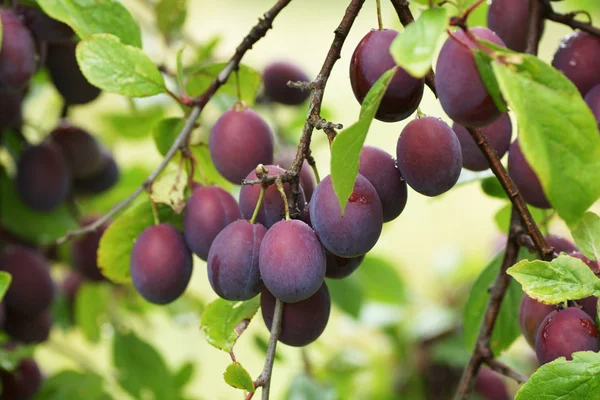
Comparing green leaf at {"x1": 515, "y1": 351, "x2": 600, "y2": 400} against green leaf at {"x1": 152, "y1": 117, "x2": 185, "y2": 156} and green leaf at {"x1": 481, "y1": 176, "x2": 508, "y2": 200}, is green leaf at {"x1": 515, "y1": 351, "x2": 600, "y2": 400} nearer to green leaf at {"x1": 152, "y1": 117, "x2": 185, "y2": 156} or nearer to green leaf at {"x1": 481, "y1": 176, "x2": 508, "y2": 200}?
green leaf at {"x1": 481, "y1": 176, "x2": 508, "y2": 200}

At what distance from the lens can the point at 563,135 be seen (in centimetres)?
→ 39

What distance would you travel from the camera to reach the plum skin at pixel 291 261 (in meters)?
0.49

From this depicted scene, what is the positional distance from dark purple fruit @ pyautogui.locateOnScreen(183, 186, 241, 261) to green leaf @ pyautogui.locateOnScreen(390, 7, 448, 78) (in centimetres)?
26

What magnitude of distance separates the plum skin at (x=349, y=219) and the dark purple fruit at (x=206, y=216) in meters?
0.13

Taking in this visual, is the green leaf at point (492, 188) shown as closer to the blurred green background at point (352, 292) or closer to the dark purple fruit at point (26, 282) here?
the blurred green background at point (352, 292)

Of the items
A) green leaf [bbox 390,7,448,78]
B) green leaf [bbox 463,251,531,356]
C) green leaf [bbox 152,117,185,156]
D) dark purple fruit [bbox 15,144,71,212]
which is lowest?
dark purple fruit [bbox 15,144,71,212]

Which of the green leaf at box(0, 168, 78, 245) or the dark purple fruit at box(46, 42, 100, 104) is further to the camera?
the green leaf at box(0, 168, 78, 245)

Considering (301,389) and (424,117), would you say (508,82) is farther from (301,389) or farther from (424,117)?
(301,389)

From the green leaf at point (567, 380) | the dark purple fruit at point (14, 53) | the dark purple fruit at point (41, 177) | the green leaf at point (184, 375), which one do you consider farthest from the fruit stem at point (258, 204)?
the green leaf at point (184, 375)

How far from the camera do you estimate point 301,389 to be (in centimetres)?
107

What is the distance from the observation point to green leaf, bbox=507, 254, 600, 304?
1.59ft

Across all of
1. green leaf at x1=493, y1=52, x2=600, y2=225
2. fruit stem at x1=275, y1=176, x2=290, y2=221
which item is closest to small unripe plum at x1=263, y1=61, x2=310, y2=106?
fruit stem at x1=275, y1=176, x2=290, y2=221

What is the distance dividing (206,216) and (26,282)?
0.41m

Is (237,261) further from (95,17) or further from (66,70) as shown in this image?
(66,70)
